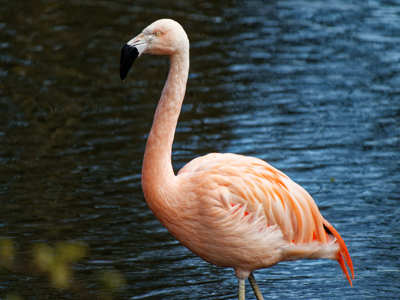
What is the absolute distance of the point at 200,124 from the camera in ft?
31.2

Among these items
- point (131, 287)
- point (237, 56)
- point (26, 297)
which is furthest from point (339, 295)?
point (237, 56)

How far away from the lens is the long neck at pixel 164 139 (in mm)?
4961

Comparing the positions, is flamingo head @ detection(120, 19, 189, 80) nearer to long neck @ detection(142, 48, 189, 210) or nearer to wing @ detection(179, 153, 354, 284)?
long neck @ detection(142, 48, 189, 210)

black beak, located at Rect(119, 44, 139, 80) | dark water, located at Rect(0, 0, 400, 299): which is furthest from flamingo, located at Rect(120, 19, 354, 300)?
dark water, located at Rect(0, 0, 400, 299)

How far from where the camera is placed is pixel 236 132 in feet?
Answer: 30.4

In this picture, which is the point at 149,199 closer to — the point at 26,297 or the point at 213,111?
the point at 26,297

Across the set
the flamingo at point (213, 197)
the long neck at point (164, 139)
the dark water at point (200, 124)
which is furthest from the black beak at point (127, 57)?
the dark water at point (200, 124)

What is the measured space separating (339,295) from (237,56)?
5.91m

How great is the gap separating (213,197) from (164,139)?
47cm

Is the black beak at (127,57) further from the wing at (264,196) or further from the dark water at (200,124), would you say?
the dark water at (200,124)

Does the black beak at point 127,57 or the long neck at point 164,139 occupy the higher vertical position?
the black beak at point 127,57

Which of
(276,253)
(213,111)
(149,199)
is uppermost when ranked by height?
(149,199)

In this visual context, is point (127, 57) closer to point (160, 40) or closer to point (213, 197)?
point (160, 40)

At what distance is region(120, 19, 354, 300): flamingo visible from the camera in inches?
196
